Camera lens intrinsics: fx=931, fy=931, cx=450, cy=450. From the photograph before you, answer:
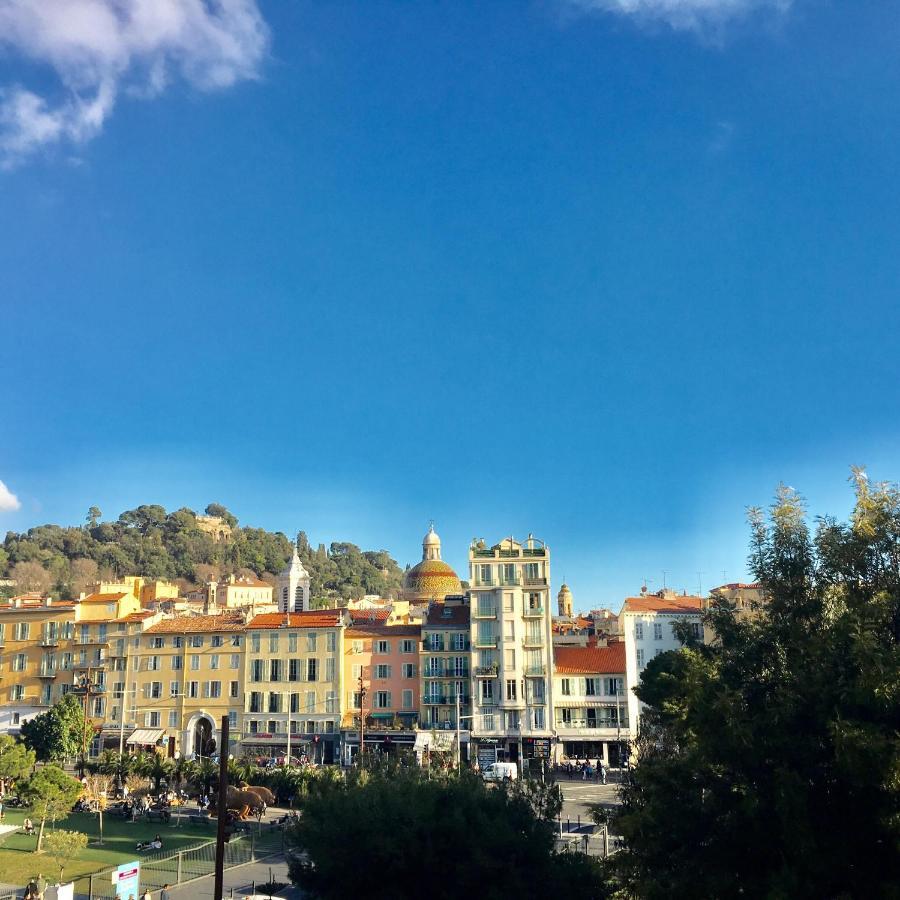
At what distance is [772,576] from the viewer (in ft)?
53.9

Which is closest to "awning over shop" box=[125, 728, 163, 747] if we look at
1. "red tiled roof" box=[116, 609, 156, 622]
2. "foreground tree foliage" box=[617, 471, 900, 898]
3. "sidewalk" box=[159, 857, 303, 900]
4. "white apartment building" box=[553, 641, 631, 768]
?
"red tiled roof" box=[116, 609, 156, 622]

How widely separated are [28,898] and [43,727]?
91.4ft

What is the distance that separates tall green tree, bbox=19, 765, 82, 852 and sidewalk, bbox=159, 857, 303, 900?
767 cm

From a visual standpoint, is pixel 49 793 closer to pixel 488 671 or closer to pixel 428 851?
pixel 428 851

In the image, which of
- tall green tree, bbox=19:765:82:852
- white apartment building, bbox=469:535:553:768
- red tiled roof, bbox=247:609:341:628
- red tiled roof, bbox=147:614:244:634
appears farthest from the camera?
red tiled roof, bbox=147:614:244:634

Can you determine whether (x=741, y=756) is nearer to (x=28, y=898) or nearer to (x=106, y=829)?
(x=28, y=898)

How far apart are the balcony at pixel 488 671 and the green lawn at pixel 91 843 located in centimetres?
2505

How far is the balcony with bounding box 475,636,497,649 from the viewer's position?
61500mm

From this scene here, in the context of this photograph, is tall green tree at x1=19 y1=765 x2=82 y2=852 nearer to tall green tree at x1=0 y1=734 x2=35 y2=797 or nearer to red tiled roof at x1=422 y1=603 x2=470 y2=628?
tall green tree at x1=0 y1=734 x2=35 y2=797

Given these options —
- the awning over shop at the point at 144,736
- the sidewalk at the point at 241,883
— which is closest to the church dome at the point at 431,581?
the awning over shop at the point at 144,736

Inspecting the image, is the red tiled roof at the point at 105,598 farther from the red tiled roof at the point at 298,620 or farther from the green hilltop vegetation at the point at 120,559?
the green hilltop vegetation at the point at 120,559

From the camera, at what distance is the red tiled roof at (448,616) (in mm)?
63344

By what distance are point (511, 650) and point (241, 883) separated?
34437 mm

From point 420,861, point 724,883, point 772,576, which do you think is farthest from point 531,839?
point 772,576
